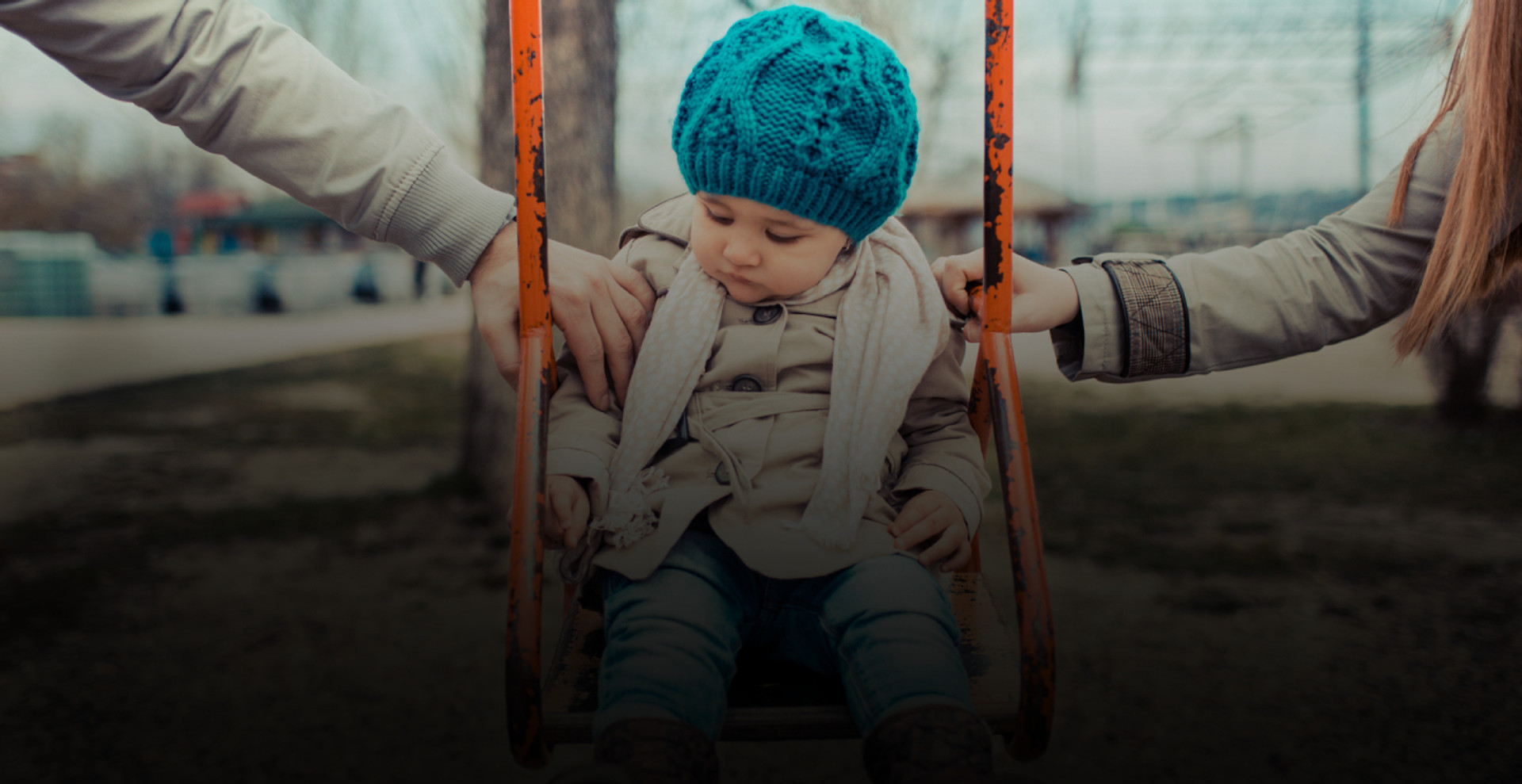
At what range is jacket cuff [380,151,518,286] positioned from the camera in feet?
4.30

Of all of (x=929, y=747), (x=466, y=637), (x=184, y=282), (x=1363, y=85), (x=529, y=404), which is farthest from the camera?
(x=184, y=282)

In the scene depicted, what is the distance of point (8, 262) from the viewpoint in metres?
11.1

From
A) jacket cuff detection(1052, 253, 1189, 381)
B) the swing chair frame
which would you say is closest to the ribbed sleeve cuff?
jacket cuff detection(1052, 253, 1189, 381)

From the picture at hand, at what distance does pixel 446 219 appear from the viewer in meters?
1.32

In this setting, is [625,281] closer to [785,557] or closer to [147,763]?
[785,557]

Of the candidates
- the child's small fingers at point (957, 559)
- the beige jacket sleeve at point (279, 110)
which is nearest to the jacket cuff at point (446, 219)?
the beige jacket sleeve at point (279, 110)

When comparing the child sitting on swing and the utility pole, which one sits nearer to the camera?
the child sitting on swing

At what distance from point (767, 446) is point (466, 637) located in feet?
8.44

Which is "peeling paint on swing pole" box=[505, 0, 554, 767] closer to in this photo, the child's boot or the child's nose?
the child's nose

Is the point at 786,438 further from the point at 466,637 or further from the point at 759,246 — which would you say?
the point at 466,637

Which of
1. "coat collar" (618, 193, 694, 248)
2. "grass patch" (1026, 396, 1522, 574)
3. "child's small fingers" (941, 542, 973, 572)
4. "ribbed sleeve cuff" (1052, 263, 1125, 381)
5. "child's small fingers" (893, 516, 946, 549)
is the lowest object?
"grass patch" (1026, 396, 1522, 574)

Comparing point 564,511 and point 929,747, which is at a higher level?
point 564,511

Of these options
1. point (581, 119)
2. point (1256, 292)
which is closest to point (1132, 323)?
point (1256, 292)

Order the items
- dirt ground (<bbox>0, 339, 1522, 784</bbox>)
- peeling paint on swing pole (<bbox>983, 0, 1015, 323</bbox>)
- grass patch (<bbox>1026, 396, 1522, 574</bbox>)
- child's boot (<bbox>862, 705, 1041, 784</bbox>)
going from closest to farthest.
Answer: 1. child's boot (<bbox>862, 705, 1041, 784</bbox>)
2. peeling paint on swing pole (<bbox>983, 0, 1015, 323</bbox>)
3. dirt ground (<bbox>0, 339, 1522, 784</bbox>)
4. grass patch (<bbox>1026, 396, 1522, 574</bbox>)
